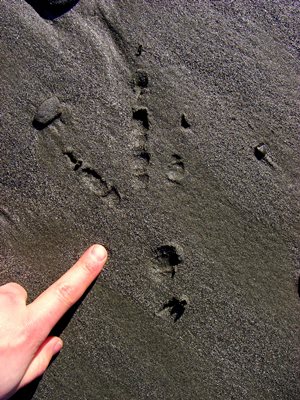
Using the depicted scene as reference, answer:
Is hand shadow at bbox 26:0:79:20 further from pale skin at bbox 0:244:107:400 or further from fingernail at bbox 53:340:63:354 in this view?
fingernail at bbox 53:340:63:354

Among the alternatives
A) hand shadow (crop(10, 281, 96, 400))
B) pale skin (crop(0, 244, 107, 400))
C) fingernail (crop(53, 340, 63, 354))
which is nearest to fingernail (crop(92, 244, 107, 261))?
pale skin (crop(0, 244, 107, 400))

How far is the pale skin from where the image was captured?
1863 millimetres

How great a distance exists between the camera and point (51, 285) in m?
2.03

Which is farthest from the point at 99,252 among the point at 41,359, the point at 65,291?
the point at 41,359

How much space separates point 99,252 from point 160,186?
1.41ft

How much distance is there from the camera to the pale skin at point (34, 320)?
186 centimetres

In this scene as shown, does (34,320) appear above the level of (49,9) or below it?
below

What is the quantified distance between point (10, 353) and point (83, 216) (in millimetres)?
683

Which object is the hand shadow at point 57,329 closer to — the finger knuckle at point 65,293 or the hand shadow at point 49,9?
the finger knuckle at point 65,293

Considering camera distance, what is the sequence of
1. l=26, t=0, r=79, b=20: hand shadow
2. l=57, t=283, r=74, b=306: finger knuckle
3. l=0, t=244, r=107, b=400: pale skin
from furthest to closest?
l=26, t=0, r=79, b=20: hand shadow, l=57, t=283, r=74, b=306: finger knuckle, l=0, t=244, r=107, b=400: pale skin

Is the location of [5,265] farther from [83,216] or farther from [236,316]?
[236,316]

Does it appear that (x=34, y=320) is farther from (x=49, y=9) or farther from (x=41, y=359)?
(x=49, y=9)

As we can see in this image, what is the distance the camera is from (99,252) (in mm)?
2041

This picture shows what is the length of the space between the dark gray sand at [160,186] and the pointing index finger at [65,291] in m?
0.07
